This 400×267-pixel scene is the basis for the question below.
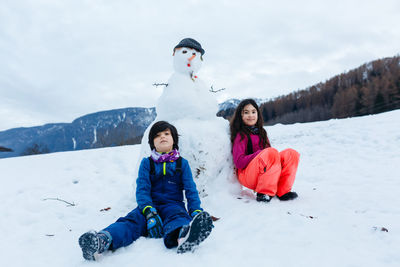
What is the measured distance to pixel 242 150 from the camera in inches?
105

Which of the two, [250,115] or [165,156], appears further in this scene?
[250,115]

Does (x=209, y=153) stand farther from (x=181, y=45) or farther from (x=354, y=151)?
(x=354, y=151)

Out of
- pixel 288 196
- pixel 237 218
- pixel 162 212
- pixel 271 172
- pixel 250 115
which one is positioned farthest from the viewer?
pixel 250 115

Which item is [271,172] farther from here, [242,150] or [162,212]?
[162,212]

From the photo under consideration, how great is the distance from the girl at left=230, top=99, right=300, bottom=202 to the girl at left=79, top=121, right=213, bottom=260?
0.78m

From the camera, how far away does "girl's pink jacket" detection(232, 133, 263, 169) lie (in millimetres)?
2580

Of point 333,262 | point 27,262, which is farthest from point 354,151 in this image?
point 27,262

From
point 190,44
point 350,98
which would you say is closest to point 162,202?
point 190,44

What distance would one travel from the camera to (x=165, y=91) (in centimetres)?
288

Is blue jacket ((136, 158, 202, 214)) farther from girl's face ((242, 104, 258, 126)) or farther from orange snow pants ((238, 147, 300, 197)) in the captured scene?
girl's face ((242, 104, 258, 126))

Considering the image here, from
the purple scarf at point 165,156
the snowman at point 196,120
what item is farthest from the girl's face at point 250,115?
the purple scarf at point 165,156

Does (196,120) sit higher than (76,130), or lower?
lower

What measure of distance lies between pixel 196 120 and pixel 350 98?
129 ft

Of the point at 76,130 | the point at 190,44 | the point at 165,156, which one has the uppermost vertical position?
the point at 76,130
